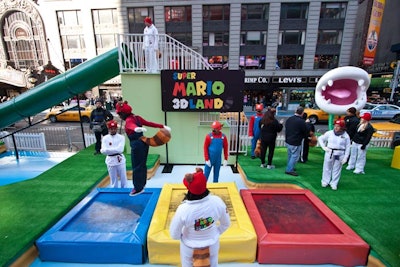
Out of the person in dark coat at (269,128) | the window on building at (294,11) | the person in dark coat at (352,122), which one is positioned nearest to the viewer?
the person in dark coat at (269,128)

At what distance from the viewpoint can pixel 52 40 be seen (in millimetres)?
27172

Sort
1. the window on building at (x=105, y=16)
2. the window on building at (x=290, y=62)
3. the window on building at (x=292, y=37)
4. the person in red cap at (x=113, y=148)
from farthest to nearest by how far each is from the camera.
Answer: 1. the window on building at (x=105, y=16)
2. the window on building at (x=290, y=62)
3. the window on building at (x=292, y=37)
4. the person in red cap at (x=113, y=148)

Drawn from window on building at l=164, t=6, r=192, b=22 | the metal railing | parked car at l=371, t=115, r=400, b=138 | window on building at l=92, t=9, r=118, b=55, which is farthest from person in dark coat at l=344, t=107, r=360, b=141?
window on building at l=92, t=9, r=118, b=55

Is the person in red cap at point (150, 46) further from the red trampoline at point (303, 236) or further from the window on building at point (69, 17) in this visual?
the window on building at point (69, 17)

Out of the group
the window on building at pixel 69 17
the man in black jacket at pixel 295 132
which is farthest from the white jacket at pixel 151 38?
the window on building at pixel 69 17

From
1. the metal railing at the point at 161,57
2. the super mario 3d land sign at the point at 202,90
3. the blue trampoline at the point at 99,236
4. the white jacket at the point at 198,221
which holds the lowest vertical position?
the blue trampoline at the point at 99,236

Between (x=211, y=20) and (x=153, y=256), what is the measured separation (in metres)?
24.1

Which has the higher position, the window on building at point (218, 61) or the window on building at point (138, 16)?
the window on building at point (138, 16)

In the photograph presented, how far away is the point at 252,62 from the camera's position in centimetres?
2377

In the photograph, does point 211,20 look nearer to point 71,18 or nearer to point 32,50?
point 71,18

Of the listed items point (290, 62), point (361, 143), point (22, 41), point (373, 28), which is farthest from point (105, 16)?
point (361, 143)

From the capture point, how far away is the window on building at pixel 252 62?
23.6 metres

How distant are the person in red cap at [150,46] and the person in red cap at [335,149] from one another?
205 inches

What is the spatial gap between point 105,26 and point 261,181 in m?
27.9
